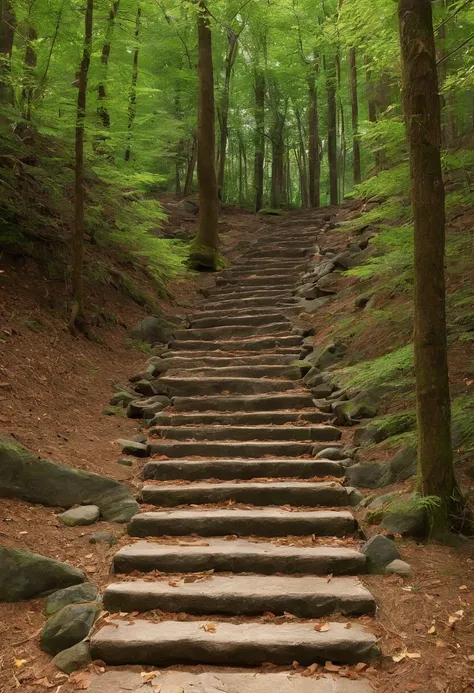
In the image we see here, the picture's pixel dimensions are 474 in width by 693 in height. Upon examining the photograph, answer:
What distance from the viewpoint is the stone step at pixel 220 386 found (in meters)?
7.61

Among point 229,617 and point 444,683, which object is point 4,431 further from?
point 444,683

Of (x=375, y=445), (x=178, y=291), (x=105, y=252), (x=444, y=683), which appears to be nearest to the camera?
(x=444, y=683)

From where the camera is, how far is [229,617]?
3.56m

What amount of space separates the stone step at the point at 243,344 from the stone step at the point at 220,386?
1278 mm

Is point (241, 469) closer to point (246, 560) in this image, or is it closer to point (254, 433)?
point (254, 433)

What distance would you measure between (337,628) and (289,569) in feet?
2.39

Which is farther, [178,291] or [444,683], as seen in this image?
[178,291]

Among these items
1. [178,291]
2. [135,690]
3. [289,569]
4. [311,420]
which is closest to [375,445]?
[311,420]

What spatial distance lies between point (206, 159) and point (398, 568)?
38.1ft

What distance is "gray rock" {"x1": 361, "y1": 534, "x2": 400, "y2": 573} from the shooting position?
396 centimetres

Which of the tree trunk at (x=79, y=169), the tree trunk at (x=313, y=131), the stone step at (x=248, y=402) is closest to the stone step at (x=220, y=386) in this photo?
the stone step at (x=248, y=402)

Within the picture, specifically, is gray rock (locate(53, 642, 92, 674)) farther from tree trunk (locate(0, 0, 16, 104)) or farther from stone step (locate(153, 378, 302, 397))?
tree trunk (locate(0, 0, 16, 104))

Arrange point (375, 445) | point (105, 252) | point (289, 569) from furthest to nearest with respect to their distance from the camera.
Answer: point (105, 252), point (375, 445), point (289, 569)

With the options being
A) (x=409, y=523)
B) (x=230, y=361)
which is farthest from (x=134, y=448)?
(x=409, y=523)
